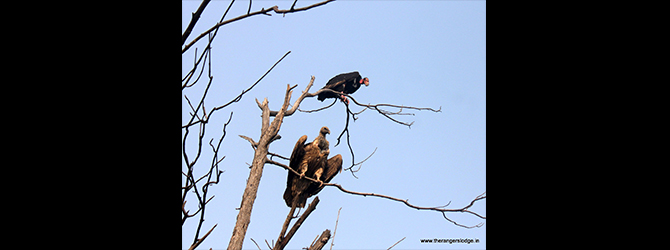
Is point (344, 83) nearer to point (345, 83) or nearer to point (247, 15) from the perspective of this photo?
point (345, 83)

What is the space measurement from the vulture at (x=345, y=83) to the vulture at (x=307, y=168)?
2.06m

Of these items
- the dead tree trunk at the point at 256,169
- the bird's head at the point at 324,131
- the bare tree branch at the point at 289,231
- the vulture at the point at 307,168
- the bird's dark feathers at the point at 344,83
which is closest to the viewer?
the dead tree trunk at the point at 256,169

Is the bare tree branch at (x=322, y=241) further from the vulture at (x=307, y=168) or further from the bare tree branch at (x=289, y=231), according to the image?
the vulture at (x=307, y=168)

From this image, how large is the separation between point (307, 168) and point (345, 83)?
3.52 meters

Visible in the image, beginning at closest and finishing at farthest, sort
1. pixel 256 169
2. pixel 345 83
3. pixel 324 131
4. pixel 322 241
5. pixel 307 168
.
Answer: pixel 322 241
pixel 256 169
pixel 307 168
pixel 324 131
pixel 345 83

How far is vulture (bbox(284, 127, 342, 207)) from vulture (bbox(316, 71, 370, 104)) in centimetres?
206

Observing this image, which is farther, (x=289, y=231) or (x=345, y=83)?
(x=345, y=83)

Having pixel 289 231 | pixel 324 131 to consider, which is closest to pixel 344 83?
pixel 324 131

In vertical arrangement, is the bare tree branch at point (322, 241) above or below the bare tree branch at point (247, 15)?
below

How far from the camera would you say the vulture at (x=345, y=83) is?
6.80 meters

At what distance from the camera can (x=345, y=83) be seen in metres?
7.45

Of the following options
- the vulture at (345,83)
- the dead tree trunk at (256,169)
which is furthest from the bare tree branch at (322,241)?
the vulture at (345,83)
